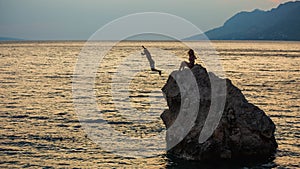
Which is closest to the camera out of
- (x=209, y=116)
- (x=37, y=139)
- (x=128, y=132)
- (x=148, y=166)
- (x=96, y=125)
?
(x=148, y=166)

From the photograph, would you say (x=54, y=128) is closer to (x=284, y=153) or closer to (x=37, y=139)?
(x=37, y=139)

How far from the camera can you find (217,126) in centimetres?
2653

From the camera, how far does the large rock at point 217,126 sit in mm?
26578

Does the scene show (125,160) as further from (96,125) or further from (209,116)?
(96,125)

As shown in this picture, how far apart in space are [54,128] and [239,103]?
15.9 m

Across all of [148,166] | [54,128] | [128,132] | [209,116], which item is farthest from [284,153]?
[54,128]

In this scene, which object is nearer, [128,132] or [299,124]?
[128,132]

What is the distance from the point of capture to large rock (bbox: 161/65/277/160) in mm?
26578

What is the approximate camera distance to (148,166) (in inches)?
1009

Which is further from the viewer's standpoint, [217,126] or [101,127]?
Result: [101,127]

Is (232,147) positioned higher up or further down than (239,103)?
further down

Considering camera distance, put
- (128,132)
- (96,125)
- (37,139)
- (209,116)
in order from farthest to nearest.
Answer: (96,125), (128,132), (37,139), (209,116)

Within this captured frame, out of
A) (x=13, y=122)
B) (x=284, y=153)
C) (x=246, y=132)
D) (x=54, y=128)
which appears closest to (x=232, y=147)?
(x=246, y=132)

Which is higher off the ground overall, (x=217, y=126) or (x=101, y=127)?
(x=217, y=126)
